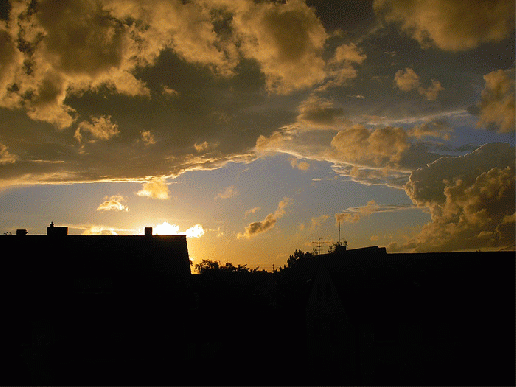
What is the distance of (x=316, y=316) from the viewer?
35.0m

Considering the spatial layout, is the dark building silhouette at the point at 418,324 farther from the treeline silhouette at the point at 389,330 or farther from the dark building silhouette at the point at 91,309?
the dark building silhouette at the point at 91,309

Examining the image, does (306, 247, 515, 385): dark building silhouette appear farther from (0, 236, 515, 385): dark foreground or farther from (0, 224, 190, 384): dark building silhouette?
(0, 224, 190, 384): dark building silhouette

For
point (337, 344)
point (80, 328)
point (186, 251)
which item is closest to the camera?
point (80, 328)

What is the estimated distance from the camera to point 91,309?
2680 centimetres

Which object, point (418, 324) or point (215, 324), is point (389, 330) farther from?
point (215, 324)

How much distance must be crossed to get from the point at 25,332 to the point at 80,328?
3.07m

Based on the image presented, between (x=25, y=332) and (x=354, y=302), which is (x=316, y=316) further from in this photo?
(x=25, y=332)

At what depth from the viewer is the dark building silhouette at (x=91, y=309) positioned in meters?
24.7

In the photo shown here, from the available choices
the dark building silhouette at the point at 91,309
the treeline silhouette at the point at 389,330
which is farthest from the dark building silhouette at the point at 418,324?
the dark building silhouette at the point at 91,309

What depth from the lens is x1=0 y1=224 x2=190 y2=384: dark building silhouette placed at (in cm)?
2469

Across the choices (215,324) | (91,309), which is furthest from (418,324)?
(91,309)

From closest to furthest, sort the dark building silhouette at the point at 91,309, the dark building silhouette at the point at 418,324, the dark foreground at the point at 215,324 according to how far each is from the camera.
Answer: the dark building silhouette at the point at 91,309 < the dark foreground at the point at 215,324 < the dark building silhouette at the point at 418,324

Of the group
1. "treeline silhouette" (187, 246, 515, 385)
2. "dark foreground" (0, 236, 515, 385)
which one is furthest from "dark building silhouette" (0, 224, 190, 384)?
"treeline silhouette" (187, 246, 515, 385)

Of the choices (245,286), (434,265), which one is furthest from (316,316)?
(245,286)
